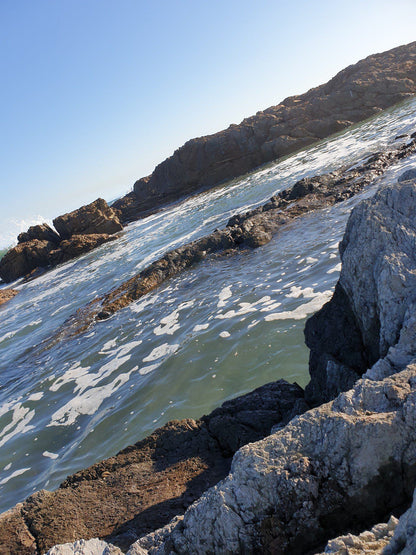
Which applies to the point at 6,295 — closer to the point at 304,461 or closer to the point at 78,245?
the point at 78,245

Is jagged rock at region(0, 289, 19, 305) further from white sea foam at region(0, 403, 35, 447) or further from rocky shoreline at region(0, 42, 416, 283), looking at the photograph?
white sea foam at region(0, 403, 35, 447)

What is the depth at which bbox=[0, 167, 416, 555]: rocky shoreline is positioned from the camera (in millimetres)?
2352

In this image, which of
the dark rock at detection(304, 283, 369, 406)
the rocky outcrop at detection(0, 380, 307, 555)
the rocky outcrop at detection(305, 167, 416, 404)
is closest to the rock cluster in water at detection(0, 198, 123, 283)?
the rocky outcrop at detection(0, 380, 307, 555)

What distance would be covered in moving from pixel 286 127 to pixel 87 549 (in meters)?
53.3

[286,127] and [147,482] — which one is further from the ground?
[286,127]

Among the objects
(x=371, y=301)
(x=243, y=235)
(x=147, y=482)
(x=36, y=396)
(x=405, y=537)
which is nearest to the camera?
(x=405, y=537)

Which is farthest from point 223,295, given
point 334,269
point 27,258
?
point 27,258

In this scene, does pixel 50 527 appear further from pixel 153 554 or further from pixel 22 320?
pixel 22 320

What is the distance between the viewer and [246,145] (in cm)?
5306

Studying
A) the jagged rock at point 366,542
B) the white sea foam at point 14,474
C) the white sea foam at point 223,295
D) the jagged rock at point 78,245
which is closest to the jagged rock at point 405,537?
the jagged rock at point 366,542

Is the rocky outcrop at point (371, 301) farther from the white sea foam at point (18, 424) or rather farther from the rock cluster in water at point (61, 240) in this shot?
the rock cluster in water at point (61, 240)

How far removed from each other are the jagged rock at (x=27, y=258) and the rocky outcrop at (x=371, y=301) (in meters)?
42.6

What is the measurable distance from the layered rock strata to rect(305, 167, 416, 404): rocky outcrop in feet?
32.7

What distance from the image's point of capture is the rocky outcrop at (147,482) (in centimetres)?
377
